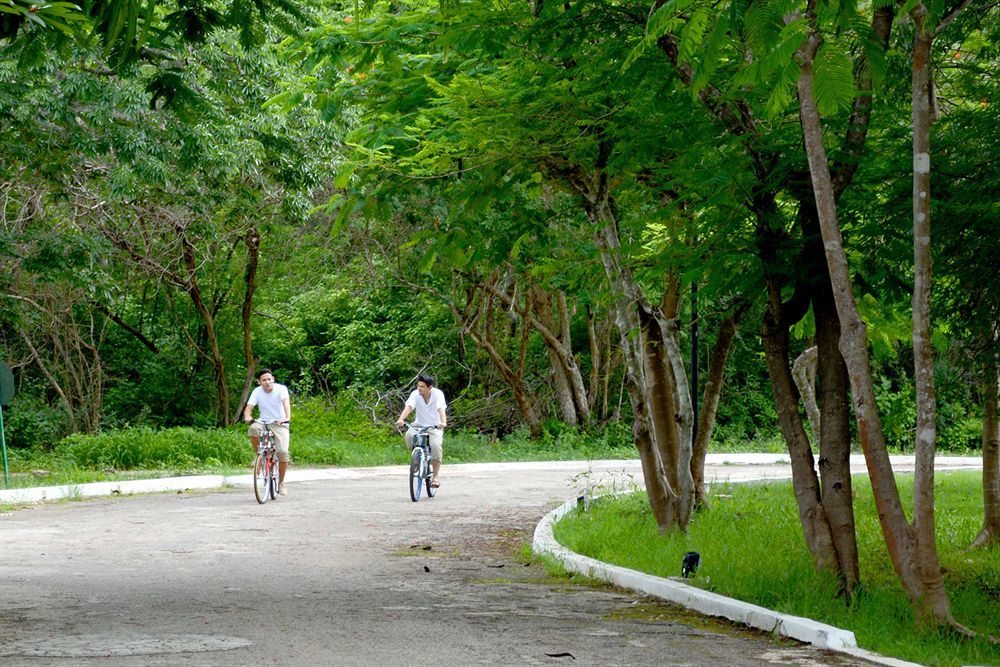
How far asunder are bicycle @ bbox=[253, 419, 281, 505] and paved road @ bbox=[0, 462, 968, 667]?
69 cm

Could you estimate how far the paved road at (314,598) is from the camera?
7582 mm

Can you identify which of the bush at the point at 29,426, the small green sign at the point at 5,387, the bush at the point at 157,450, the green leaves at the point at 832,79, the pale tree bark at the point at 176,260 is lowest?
the bush at the point at 157,450

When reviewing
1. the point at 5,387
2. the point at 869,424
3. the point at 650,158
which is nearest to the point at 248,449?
the point at 5,387

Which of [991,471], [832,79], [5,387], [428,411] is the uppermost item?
[832,79]

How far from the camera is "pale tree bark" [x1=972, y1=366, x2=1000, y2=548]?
13.1 meters

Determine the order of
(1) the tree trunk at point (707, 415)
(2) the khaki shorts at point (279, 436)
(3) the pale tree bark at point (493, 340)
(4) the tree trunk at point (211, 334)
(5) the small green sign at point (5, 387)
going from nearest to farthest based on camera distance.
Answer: (1) the tree trunk at point (707, 415), (2) the khaki shorts at point (279, 436), (5) the small green sign at point (5, 387), (4) the tree trunk at point (211, 334), (3) the pale tree bark at point (493, 340)

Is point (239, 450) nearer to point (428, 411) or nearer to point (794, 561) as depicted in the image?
point (428, 411)

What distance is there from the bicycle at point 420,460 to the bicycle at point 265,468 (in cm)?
219

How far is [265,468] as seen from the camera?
18.9 meters

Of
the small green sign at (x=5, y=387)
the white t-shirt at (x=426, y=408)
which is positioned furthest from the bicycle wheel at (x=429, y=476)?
the small green sign at (x=5, y=387)

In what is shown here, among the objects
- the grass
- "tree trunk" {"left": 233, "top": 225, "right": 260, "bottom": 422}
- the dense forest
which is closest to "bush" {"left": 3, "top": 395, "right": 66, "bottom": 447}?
the grass

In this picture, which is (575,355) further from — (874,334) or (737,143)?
(737,143)

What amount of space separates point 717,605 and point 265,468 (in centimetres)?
1118

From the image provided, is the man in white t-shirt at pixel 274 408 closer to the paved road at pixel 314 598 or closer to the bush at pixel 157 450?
the paved road at pixel 314 598
